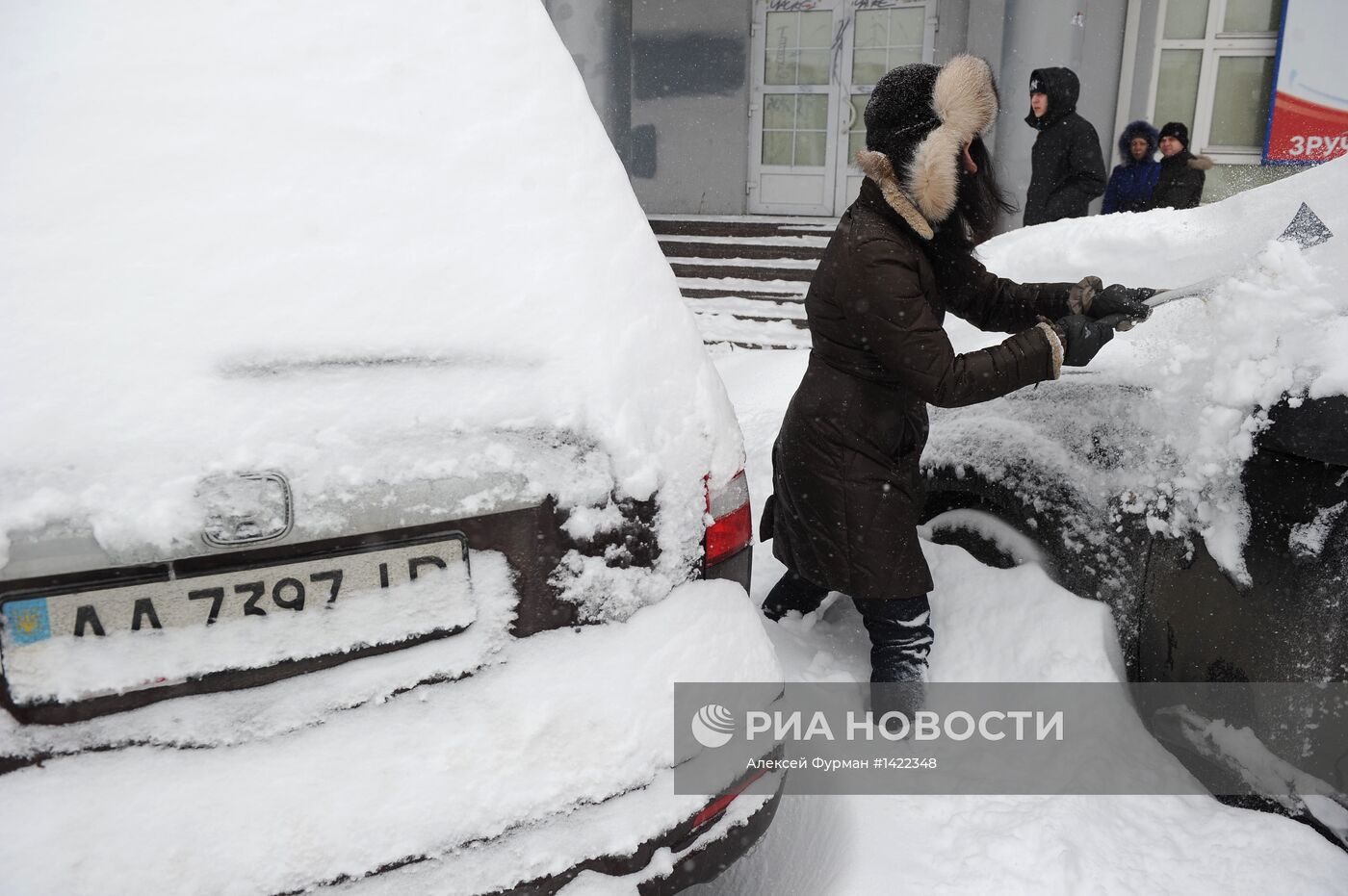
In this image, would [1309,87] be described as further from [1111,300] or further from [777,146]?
[1111,300]

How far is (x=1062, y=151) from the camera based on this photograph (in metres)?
6.17

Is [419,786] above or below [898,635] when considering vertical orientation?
above

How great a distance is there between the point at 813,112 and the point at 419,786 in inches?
389

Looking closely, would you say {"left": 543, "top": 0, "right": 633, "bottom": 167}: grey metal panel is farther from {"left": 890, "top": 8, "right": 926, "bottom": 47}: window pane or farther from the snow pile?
the snow pile

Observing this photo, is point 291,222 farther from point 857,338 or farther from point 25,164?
point 857,338

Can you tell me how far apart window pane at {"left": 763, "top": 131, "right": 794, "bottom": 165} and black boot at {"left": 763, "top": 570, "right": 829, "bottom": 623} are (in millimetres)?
8251

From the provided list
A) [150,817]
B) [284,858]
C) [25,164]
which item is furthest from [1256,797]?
[25,164]

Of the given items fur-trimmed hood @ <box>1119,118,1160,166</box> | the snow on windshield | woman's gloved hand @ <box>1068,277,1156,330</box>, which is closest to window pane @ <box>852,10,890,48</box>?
fur-trimmed hood @ <box>1119,118,1160,166</box>

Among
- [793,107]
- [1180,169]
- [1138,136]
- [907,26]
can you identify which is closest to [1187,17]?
[1138,136]

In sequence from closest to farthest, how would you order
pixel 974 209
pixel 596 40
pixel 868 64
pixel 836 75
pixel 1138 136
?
pixel 974 209 < pixel 1138 136 < pixel 596 40 < pixel 868 64 < pixel 836 75

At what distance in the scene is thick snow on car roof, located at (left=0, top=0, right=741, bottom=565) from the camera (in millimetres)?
1304

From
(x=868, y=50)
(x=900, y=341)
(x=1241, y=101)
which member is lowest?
(x=900, y=341)

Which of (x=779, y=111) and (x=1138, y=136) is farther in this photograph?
(x=779, y=111)

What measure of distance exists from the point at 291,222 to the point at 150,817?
2.96ft
